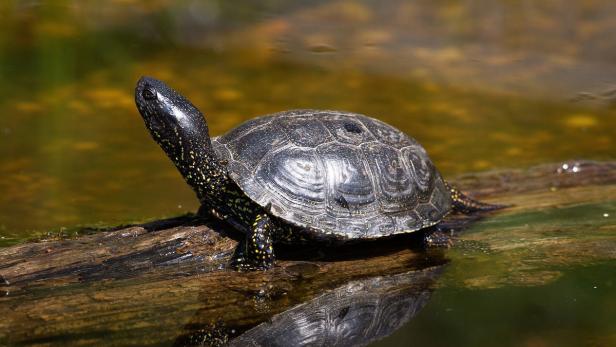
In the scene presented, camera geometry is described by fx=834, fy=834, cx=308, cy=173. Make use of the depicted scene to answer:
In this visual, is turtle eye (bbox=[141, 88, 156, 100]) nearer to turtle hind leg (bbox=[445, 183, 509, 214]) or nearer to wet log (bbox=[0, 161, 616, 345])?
wet log (bbox=[0, 161, 616, 345])

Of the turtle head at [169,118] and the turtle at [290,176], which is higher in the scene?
the turtle head at [169,118]

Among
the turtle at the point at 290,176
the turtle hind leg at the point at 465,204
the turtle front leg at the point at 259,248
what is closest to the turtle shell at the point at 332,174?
the turtle at the point at 290,176

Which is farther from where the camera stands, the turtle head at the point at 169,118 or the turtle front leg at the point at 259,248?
the turtle head at the point at 169,118

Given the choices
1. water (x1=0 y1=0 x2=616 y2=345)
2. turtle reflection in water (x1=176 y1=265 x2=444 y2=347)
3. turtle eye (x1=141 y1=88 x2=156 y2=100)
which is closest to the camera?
turtle reflection in water (x1=176 y1=265 x2=444 y2=347)

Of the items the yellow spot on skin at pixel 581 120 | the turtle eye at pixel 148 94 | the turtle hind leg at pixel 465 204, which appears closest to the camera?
the turtle eye at pixel 148 94

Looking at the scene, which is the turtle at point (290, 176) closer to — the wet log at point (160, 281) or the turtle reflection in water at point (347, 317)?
the wet log at point (160, 281)

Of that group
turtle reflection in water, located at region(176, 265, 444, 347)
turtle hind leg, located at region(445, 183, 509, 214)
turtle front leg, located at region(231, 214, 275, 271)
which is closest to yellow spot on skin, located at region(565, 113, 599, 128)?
turtle hind leg, located at region(445, 183, 509, 214)

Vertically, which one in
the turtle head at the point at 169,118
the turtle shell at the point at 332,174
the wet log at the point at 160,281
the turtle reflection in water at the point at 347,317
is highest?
the turtle head at the point at 169,118

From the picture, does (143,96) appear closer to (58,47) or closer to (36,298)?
(36,298)

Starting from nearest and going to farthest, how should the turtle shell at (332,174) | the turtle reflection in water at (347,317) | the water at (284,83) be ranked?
the turtle reflection in water at (347,317), the turtle shell at (332,174), the water at (284,83)
